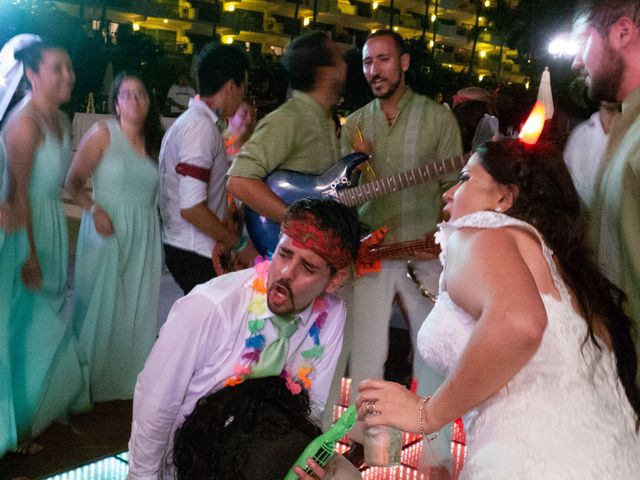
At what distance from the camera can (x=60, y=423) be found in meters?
3.74

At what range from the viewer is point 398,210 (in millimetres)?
3523

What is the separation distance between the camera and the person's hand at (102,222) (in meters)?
4.00

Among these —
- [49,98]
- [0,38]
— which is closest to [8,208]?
[49,98]

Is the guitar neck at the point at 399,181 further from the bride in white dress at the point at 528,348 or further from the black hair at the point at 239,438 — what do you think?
the bride in white dress at the point at 528,348

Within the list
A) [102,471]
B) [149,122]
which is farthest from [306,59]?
[102,471]

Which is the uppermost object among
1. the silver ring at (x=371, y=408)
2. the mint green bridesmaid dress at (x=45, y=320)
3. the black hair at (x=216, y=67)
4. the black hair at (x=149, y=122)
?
the black hair at (x=216, y=67)

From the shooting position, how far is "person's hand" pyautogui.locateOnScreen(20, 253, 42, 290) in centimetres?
338

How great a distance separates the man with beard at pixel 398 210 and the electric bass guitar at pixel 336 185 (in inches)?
3.7

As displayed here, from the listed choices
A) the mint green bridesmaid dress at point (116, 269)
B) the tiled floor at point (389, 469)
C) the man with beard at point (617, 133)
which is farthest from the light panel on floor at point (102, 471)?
the man with beard at point (617, 133)

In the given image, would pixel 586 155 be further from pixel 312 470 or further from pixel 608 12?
pixel 312 470

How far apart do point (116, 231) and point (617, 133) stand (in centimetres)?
270

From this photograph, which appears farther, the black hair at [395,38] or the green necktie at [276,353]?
the black hair at [395,38]

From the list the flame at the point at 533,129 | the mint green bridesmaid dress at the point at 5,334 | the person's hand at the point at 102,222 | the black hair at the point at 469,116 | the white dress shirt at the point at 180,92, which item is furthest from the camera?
the white dress shirt at the point at 180,92

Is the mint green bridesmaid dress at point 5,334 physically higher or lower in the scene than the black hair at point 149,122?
lower
